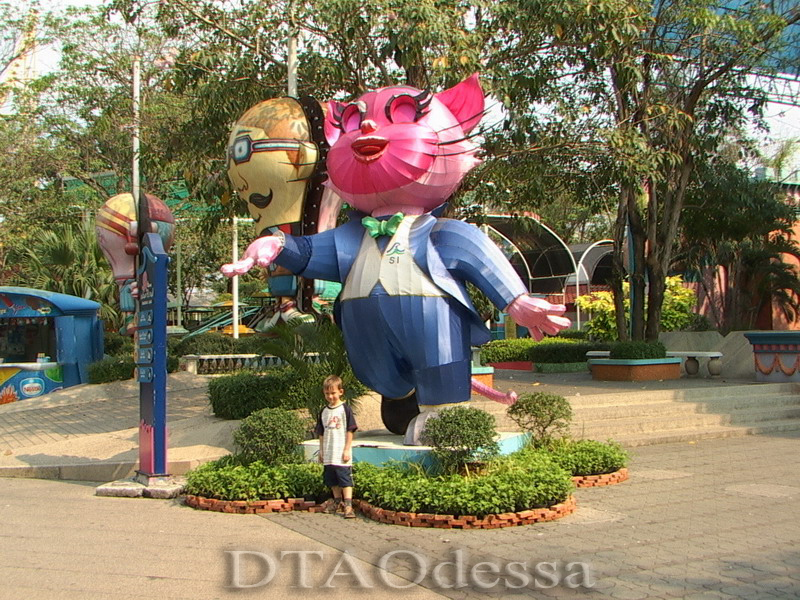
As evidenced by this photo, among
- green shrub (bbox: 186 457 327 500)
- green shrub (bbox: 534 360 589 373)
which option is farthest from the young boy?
green shrub (bbox: 534 360 589 373)

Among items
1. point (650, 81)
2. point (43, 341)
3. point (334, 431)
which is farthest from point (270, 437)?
point (43, 341)

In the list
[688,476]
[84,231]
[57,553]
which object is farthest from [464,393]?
[84,231]

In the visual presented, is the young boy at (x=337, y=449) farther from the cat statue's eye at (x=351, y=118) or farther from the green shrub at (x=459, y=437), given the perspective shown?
the cat statue's eye at (x=351, y=118)

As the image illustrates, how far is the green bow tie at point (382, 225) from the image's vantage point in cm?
796

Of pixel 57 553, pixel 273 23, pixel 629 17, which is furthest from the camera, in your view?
pixel 273 23

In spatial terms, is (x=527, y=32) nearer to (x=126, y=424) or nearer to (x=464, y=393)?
(x=464, y=393)

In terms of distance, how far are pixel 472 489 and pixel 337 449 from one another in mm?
1168

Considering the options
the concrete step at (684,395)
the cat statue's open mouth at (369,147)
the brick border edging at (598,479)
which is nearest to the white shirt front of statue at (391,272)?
the cat statue's open mouth at (369,147)

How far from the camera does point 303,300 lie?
1290 centimetres

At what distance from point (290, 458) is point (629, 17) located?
749cm

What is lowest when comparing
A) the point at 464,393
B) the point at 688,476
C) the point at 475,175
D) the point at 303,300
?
the point at 688,476

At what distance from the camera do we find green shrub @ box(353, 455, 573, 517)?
659cm

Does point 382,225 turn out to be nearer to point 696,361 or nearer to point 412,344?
point 412,344

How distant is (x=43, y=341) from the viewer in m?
19.5
